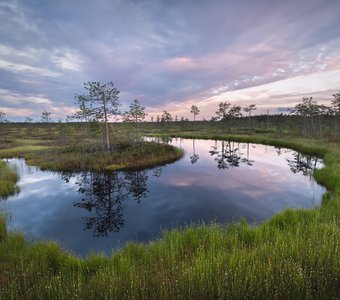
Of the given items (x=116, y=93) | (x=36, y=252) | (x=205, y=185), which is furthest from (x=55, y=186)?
(x=116, y=93)

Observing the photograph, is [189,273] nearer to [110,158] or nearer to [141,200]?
[141,200]

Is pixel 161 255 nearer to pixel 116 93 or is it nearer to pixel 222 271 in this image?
pixel 222 271

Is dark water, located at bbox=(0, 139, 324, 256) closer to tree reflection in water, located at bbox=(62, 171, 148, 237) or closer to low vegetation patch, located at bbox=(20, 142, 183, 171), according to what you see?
tree reflection in water, located at bbox=(62, 171, 148, 237)

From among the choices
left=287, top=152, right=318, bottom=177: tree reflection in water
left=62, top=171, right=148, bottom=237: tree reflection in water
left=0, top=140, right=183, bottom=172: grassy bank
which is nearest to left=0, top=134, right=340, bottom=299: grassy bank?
left=62, top=171, right=148, bottom=237: tree reflection in water

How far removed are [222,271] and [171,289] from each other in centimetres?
129

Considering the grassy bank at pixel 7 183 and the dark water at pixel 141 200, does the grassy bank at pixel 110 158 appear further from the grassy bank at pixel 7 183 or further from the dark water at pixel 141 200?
the grassy bank at pixel 7 183

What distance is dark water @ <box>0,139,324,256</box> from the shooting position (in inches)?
530

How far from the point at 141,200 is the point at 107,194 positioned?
343 cm

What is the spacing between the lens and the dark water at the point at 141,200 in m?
13.5

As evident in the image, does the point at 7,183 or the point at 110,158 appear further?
the point at 110,158

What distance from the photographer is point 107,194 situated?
20.3m

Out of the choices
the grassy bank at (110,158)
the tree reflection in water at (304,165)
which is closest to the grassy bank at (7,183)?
the grassy bank at (110,158)

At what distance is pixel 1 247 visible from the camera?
8508 millimetres

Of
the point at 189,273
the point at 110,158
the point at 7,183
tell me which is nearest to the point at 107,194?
the point at 7,183
